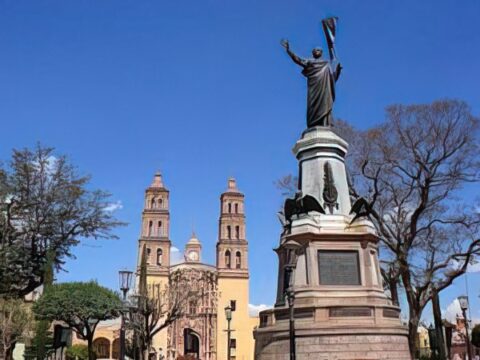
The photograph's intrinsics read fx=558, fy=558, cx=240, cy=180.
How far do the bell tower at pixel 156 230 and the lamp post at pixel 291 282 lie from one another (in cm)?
5406

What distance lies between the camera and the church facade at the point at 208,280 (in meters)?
65.3

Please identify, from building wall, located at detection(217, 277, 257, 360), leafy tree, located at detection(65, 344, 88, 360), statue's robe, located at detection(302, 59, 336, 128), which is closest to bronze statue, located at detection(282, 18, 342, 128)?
statue's robe, located at detection(302, 59, 336, 128)

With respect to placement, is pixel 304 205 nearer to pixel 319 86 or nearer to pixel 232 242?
pixel 319 86

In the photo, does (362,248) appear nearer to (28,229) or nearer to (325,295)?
(325,295)

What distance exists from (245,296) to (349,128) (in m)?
45.8

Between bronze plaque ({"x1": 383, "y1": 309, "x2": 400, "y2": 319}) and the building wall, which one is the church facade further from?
bronze plaque ({"x1": 383, "y1": 309, "x2": 400, "y2": 319})

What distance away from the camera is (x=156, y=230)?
226 feet

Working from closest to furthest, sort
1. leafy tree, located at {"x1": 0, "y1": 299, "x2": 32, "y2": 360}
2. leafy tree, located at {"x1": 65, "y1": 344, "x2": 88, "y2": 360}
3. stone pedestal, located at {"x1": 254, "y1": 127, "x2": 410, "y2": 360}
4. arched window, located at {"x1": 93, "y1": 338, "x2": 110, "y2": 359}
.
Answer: stone pedestal, located at {"x1": 254, "y1": 127, "x2": 410, "y2": 360}
leafy tree, located at {"x1": 0, "y1": 299, "x2": 32, "y2": 360}
leafy tree, located at {"x1": 65, "y1": 344, "x2": 88, "y2": 360}
arched window, located at {"x1": 93, "y1": 338, "x2": 110, "y2": 359}

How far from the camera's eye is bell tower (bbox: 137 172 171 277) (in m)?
67.2

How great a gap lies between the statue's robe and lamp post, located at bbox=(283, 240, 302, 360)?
161 inches

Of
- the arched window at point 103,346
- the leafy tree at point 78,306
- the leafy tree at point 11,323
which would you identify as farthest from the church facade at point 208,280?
the leafy tree at point 11,323

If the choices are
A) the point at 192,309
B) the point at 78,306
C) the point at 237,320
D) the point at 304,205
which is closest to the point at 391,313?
the point at 304,205

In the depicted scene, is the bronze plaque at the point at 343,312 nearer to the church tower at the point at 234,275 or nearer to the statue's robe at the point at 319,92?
the statue's robe at the point at 319,92

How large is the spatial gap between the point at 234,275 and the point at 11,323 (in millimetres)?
47589
